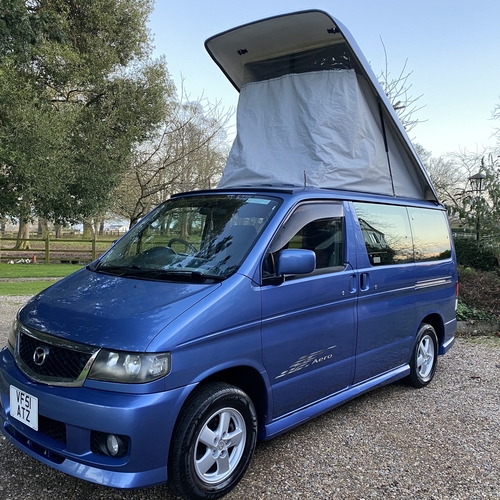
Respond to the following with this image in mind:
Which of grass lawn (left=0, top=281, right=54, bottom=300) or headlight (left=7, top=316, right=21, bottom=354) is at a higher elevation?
headlight (left=7, top=316, right=21, bottom=354)

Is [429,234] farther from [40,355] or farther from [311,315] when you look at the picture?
[40,355]

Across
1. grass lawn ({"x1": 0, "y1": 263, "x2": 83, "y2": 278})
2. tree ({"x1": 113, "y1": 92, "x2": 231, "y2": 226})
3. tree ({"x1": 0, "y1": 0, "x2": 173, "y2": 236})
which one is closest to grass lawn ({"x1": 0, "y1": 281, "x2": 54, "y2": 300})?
tree ({"x1": 0, "y1": 0, "x2": 173, "y2": 236})

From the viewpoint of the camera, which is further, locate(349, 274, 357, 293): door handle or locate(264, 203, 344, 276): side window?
locate(349, 274, 357, 293): door handle

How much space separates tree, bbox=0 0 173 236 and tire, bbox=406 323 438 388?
1155 cm

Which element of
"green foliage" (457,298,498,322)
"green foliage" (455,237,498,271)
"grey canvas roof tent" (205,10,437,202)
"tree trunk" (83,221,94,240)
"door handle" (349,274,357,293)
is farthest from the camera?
"tree trunk" (83,221,94,240)

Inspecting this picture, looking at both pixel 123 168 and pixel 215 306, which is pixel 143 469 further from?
pixel 123 168

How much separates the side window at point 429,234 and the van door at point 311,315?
142cm

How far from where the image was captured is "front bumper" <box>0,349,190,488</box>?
2.29 metres

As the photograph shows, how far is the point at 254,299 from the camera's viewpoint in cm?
289

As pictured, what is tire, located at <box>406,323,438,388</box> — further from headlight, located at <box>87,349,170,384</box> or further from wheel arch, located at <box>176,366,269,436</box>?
headlight, located at <box>87,349,170,384</box>

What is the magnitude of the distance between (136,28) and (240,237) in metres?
17.3

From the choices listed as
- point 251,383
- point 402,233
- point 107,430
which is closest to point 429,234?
point 402,233

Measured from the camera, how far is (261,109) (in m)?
4.91

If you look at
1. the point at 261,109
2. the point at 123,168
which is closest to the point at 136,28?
the point at 123,168
